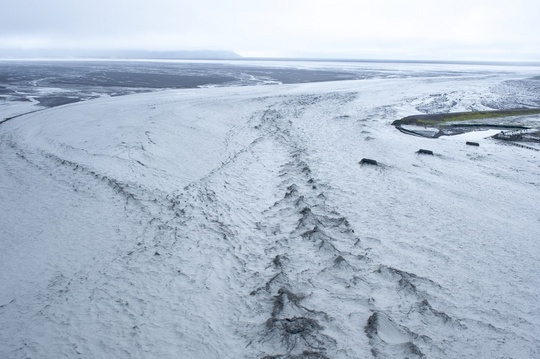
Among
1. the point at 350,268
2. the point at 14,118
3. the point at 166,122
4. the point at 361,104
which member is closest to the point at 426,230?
the point at 350,268

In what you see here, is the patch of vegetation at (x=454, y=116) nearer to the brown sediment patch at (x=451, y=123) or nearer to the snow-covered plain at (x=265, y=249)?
the brown sediment patch at (x=451, y=123)

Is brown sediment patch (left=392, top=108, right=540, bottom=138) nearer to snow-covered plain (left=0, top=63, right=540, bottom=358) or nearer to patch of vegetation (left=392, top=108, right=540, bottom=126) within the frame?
patch of vegetation (left=392, top=108, right=540, bottom=126)

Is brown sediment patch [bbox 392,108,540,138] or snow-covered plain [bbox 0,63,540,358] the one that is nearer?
snow-covered plain [bbox 0,63,540,358]

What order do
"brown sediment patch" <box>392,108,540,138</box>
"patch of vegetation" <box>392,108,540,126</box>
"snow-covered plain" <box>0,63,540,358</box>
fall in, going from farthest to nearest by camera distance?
"patch of vegetation" <box>392,108,540,126</box>, "brown sediment patch" <box>392,108,540,138</box>, "snow-covered plain" <box>0,63,540,358</box>

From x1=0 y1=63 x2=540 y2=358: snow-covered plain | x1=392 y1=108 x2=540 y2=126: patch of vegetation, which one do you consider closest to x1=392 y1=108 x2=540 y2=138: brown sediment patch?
x1=392 y1=108 x2=540 y2=126: patch of vegetation

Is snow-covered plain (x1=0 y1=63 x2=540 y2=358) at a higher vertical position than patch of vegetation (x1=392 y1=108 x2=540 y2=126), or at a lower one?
lower

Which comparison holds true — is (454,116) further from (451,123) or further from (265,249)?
(265,249)

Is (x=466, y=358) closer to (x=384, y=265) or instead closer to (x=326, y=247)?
(x=384, y=265)

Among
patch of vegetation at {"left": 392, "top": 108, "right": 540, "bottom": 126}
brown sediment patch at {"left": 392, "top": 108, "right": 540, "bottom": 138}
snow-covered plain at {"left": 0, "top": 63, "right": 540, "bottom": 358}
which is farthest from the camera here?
patch of vegetation at {"left": 392, "top": 108, "right": 540, "bottom": 126}

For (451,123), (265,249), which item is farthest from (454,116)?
(265,249)
